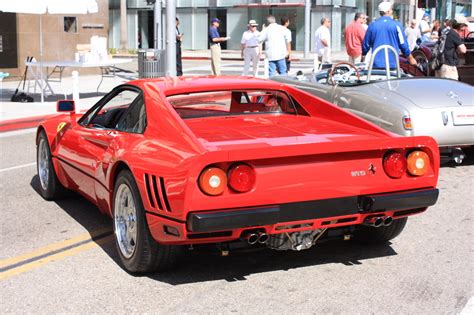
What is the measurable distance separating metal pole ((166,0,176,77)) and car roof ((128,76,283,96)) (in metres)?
11.9

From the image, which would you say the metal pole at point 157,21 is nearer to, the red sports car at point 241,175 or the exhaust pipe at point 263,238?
the red sports car at point 241,175

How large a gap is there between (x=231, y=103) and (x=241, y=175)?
171 cm

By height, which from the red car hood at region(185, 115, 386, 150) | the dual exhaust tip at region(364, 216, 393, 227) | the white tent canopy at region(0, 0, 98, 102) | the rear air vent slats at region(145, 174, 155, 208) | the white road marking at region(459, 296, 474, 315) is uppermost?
the white tent canopy at region(0, 0, 98, 102)

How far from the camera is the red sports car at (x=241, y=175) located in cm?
466

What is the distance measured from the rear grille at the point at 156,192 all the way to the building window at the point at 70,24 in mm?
22008

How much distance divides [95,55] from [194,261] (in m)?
14.2

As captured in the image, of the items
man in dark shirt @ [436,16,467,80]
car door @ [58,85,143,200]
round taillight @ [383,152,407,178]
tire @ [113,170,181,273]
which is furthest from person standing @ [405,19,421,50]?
tire @ [113,170,181,273]

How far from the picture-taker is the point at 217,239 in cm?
→ 475

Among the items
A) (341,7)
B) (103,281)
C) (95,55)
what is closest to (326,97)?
(103,281)

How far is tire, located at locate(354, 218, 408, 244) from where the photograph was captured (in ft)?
19.0

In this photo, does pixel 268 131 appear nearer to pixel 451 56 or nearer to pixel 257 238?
pixel 257 238

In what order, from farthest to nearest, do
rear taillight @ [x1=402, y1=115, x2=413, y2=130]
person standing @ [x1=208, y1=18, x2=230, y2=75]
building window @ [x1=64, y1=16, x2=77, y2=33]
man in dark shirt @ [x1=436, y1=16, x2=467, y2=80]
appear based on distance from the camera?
building window @ [x1=64, y1=16, x2=77, y2=33] → person standing @ [x1=208, y1=18, x2=230, y2=75] → man in dark shirt @ [x1=436, y1=16, x2=467, y2=80] → rear taillight @ [x1=402, y1=115, x2=413, y2=130]

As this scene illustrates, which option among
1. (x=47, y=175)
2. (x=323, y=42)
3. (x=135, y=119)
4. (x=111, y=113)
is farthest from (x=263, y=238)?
(x=323, y=42)

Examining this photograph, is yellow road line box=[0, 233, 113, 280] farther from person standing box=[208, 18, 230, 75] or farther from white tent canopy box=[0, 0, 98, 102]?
person standing box=[208, 18, 230, 75]
